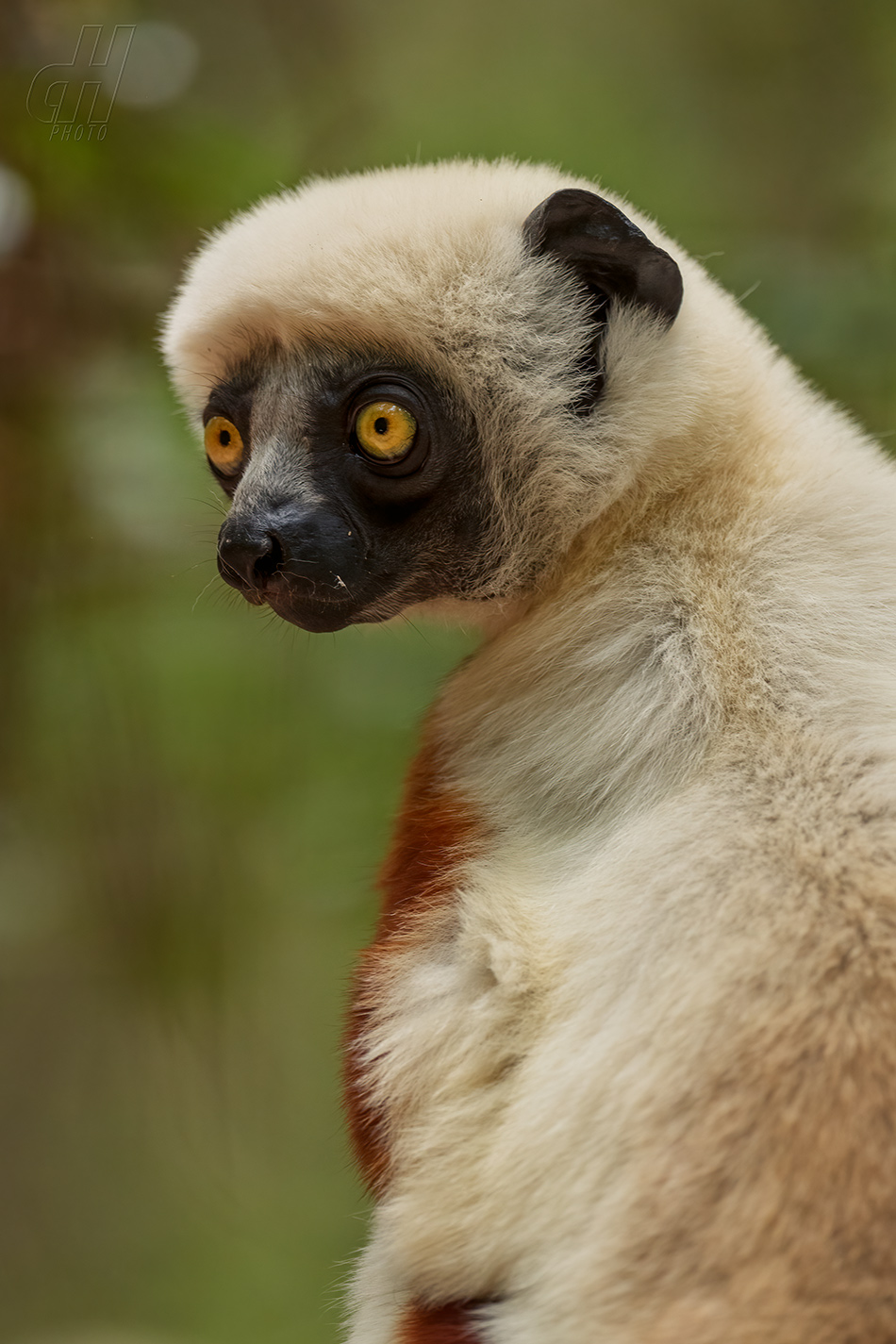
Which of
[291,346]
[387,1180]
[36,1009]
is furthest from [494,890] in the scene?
[36,1009]

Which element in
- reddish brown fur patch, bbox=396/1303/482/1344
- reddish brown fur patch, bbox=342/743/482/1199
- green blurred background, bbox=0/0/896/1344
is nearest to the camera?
reddish brown fur patch, bbox=396/1303/482/1344

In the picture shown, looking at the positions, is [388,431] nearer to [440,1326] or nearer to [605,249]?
[605,249]

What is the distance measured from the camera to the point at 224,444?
1.60 metres

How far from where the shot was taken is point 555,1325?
1.05 m

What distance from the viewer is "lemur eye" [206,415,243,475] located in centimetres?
158

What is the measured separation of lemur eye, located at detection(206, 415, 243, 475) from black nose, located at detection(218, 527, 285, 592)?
209 mm

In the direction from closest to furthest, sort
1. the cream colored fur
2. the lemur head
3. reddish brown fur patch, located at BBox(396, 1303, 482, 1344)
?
the cream colored fur → reddish brown fur patch, located at BBox(396, 1303, 482, 1344) → the lemur head

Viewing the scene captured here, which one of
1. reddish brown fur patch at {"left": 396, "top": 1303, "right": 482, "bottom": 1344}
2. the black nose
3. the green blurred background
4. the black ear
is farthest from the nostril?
reddish brown fur patch at {"left": 396, "top": 1303, "right": 482, "bottom": 1344}

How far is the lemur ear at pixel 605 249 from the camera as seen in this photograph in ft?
4.47

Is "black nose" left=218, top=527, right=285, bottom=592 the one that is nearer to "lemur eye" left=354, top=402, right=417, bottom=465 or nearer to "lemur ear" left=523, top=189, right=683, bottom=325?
"lemur eye" left=354, top=402, right=417, bottom=465

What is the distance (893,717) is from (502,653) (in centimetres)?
48

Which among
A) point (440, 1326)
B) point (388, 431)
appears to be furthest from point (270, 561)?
point (440, 1326)

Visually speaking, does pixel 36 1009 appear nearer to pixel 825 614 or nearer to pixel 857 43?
pixel 825 614

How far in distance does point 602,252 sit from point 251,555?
53 centimetres
